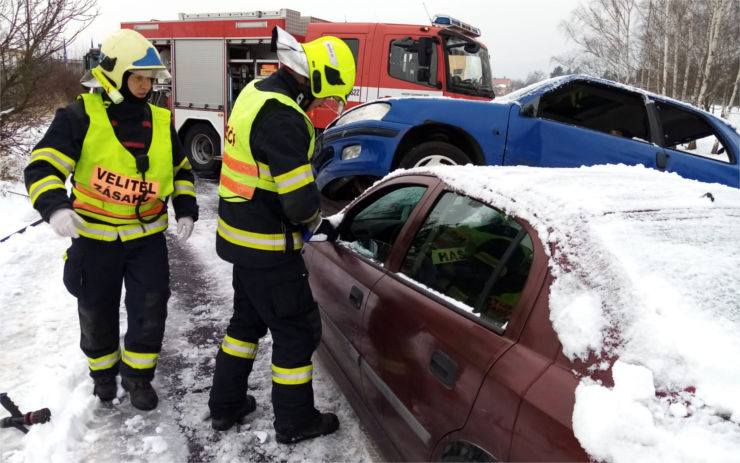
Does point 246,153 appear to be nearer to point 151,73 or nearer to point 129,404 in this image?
point 151,73

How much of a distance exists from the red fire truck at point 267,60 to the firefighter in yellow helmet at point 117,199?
4978 mm

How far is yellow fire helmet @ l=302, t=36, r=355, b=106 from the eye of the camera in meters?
2.28

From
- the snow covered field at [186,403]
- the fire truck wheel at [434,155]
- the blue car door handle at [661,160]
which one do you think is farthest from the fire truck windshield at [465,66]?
the snow covered field at [186,403]

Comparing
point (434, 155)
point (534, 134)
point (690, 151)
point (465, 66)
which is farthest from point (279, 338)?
point (465, 66)

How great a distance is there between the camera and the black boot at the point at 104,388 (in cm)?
266

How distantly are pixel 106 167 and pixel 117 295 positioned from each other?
68 centimetres

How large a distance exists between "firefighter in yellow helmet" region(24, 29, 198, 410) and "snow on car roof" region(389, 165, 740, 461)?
1.71 m

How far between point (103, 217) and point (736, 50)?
1039 inches

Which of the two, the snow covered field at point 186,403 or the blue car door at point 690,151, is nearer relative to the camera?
the snow covered field at point 186,403

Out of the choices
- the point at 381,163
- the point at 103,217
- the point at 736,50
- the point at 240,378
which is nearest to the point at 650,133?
the point at 381,163

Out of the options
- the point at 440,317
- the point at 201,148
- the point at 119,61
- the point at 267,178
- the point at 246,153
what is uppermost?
the point at 119,61

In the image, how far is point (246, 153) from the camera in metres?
2.19

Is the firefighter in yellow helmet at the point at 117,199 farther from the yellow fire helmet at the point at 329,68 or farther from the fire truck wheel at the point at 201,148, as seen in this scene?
the fire truck wheel at the point at 201,148

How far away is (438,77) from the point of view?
7.03 meters
